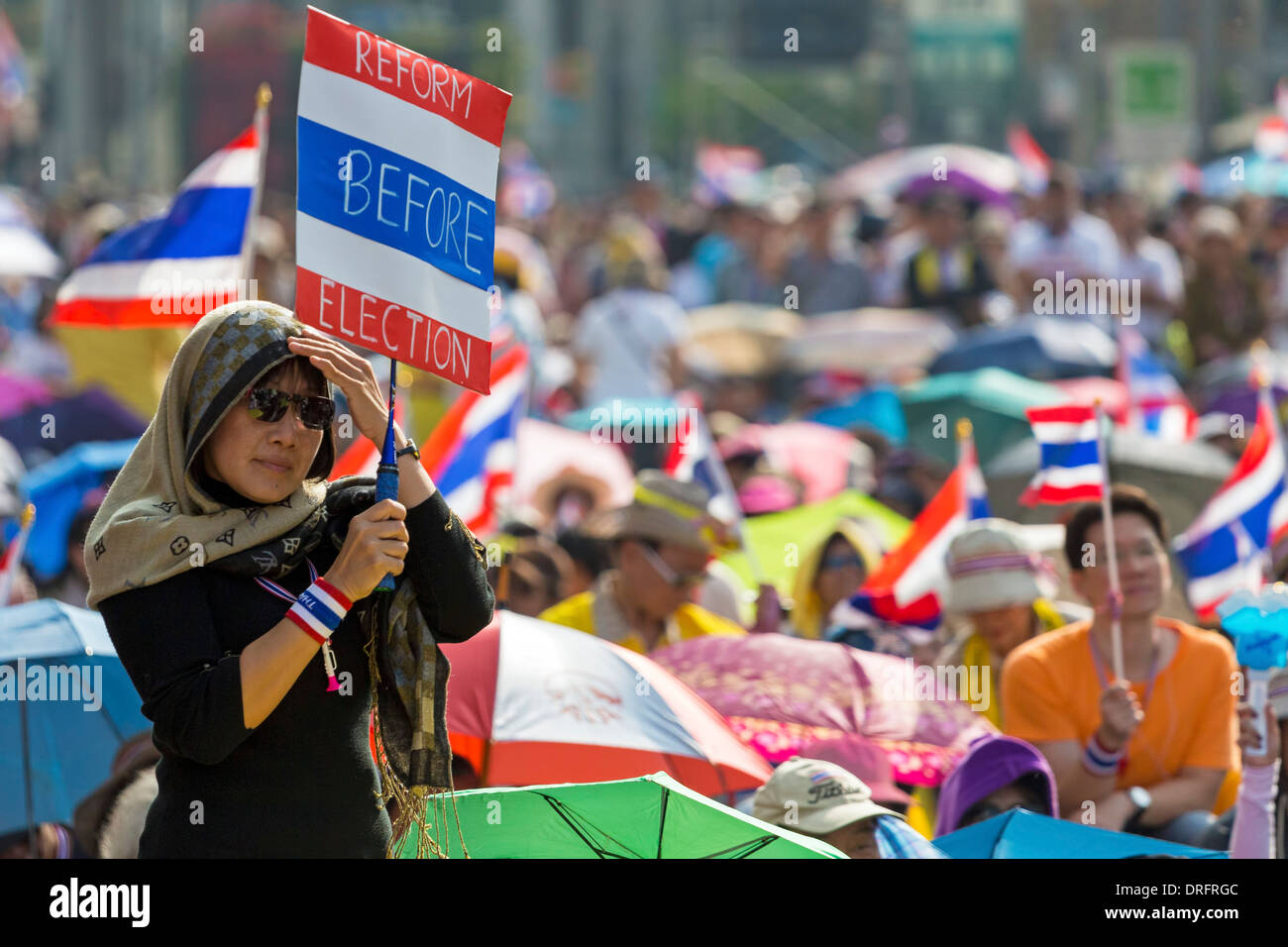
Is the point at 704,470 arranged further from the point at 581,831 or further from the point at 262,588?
the point at 262,588

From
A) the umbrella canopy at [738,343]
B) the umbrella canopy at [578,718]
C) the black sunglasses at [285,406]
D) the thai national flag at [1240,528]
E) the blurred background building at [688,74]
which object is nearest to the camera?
the black sunglasses at [285,406]

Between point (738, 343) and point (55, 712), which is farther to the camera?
point (738, 343)

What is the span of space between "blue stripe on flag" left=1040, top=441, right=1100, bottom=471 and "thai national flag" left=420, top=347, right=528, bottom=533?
75.0 inches

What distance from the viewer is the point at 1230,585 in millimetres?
7379

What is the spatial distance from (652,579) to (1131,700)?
6.02ft

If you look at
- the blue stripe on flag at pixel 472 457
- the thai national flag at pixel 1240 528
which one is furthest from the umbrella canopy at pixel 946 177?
the blue stripe on flag at pixel 472 457

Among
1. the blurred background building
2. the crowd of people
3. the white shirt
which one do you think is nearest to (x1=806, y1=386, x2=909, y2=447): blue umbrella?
the crowd of people

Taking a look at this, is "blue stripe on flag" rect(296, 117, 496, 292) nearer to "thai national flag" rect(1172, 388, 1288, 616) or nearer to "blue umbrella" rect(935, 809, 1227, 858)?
"blue umbrella" rect(935, 809, 1227, 858)

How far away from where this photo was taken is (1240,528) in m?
7.53

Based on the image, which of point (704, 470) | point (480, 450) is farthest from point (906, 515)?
point (480, 450)

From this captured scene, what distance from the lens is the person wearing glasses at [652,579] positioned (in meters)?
6.93

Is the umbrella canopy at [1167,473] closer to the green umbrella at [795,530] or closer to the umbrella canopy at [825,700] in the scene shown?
the green umbrella at [795,530]

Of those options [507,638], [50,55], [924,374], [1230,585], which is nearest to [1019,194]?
[924,374]

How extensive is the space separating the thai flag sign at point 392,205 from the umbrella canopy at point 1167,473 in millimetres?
5312
